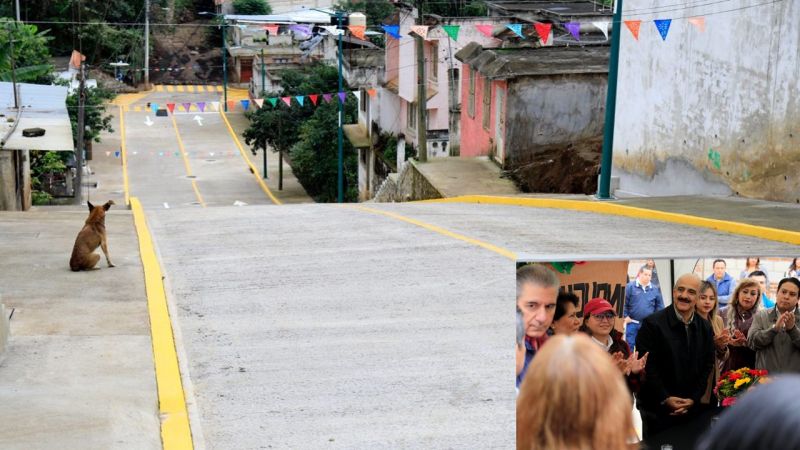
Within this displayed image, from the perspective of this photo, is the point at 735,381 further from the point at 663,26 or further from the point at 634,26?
the point at 634,26

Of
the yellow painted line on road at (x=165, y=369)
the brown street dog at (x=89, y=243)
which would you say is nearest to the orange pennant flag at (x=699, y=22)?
the yellow painted line on road at (x=165, y=369)

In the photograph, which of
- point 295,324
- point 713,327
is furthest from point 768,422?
point 295,324

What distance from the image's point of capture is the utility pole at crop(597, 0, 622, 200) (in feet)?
71.9

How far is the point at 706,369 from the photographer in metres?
5.59

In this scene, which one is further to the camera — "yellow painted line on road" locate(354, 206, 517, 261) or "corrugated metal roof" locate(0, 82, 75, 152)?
"corrugated metal roof" locate(0, 82, 75, 152)

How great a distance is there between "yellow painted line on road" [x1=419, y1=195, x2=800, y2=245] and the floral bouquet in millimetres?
9473

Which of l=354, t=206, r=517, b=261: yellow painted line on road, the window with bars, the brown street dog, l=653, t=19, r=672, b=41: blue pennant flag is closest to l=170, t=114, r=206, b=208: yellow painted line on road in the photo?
the window with bars

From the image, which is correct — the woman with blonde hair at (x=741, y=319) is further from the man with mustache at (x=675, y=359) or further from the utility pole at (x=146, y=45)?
the utility pole at (x=146, y=45)

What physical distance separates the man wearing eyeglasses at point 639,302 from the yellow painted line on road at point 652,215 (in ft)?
32.3

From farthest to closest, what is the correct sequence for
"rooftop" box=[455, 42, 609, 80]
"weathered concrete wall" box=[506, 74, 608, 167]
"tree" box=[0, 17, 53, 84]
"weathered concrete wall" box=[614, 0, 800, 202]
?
"tree" box=[0, 17, 53, 84] < "weathered concrete wall" box=[506, 74, 608, 167] < "rooftop" box=[455, 42, 609, 80] < "weathered concrete wall" box=[614, 0, 800, 202]

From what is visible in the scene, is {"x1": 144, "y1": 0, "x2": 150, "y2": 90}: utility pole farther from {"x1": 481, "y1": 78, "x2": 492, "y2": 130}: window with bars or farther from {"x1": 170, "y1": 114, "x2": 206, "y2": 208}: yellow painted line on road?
{"x1": 481, "y1": 78, "x2": 492, "y2": 130}: window with bars

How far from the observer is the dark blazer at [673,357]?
17.9 ft

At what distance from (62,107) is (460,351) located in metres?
21.2

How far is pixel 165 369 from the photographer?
31.2 feet
